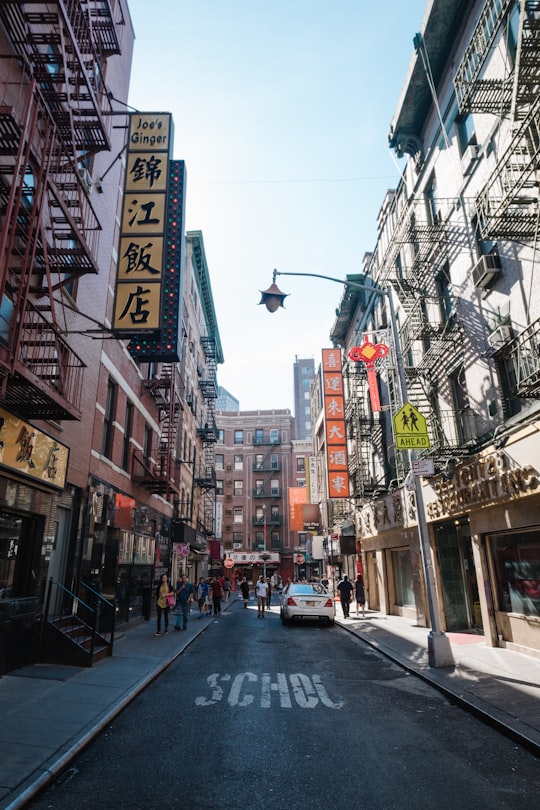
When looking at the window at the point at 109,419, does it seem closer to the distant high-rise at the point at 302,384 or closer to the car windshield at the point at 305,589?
the car windshield at the point at 305,589

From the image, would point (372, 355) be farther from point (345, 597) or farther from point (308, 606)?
point (308, 606)

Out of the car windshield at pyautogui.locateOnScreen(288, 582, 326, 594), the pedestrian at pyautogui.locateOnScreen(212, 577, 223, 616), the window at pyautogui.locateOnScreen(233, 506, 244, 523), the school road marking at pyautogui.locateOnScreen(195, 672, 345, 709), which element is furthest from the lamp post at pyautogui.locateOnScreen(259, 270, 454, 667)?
the window at pyautogui.locateOnScreen(233, 506, 244, 523)

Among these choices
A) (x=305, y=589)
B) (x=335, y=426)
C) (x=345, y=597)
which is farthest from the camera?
(x=335, y=426)

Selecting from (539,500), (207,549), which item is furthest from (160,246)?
(207,549)

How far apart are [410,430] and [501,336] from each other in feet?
11.4

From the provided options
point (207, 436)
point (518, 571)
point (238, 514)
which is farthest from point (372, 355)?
point (238, 514)

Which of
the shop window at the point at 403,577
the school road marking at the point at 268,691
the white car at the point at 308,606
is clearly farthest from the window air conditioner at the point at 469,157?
the white car at the point at 308,606

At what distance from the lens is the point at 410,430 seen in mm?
11969

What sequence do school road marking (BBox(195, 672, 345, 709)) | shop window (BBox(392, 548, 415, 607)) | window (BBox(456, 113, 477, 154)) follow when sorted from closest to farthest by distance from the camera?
school road marking (BBox(195, 672, 345, 709)) < window (BBox(456, 113, 477, 154)) < shop window (BBox(392, 548, 415, 607))

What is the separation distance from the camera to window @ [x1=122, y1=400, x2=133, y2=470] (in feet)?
58.6

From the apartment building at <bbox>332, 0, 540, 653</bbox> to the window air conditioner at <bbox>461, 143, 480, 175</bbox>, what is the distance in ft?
0.25

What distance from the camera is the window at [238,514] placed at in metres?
66.5

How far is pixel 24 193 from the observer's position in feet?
29.8

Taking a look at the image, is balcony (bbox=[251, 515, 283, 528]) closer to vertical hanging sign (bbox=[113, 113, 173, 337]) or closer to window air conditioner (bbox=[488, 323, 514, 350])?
window air conditioner (bbox=[488, 323, 514, 350])
